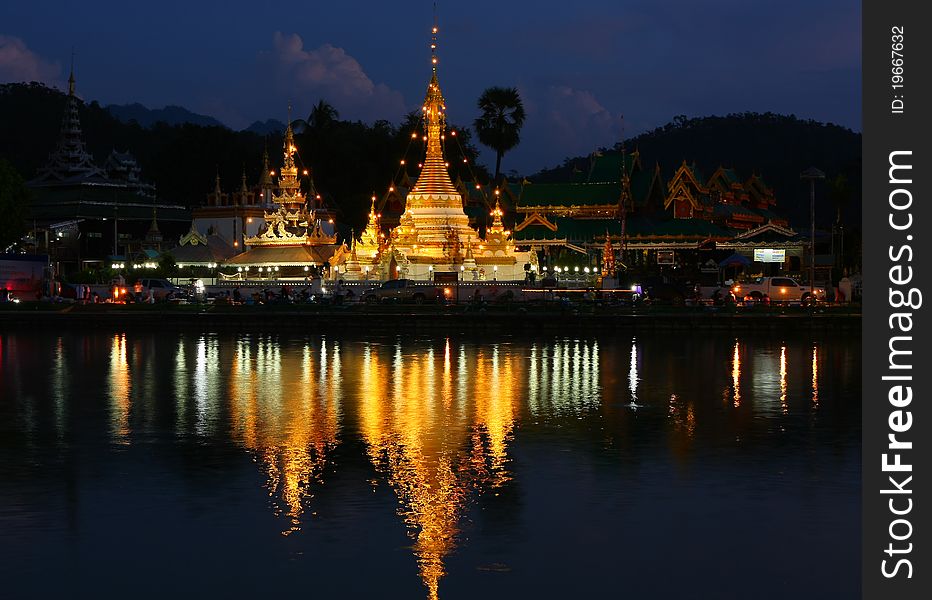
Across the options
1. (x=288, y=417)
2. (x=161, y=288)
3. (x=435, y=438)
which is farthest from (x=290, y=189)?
(x=435, y=438)

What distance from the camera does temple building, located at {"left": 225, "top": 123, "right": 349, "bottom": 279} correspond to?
67.4m

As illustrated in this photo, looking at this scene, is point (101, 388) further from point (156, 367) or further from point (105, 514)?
point (105, 514)

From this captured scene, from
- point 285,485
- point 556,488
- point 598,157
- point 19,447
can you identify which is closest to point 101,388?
point 19,447

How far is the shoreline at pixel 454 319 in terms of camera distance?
44.3m

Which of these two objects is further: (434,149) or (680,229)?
(680,229)

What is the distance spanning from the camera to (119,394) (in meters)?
24.7

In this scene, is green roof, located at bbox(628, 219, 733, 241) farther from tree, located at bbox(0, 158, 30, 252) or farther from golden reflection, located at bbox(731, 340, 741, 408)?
golden reflection, located at bbox(731, 340, 741, 408)

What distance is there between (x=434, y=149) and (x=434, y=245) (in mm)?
5913

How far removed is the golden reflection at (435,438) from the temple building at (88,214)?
181 feet

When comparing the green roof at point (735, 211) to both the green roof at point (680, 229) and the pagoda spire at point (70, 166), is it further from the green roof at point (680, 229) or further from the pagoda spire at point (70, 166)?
the pagoda spire at point (70, 166)

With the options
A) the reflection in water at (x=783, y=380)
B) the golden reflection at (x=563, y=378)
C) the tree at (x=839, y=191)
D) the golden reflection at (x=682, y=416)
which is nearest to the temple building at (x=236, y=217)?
the tree at (x=839, y=191)

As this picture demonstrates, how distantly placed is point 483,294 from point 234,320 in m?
12.8

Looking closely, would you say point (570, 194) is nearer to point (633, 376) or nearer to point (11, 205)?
point (11, 205)

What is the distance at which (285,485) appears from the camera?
50.2ft
